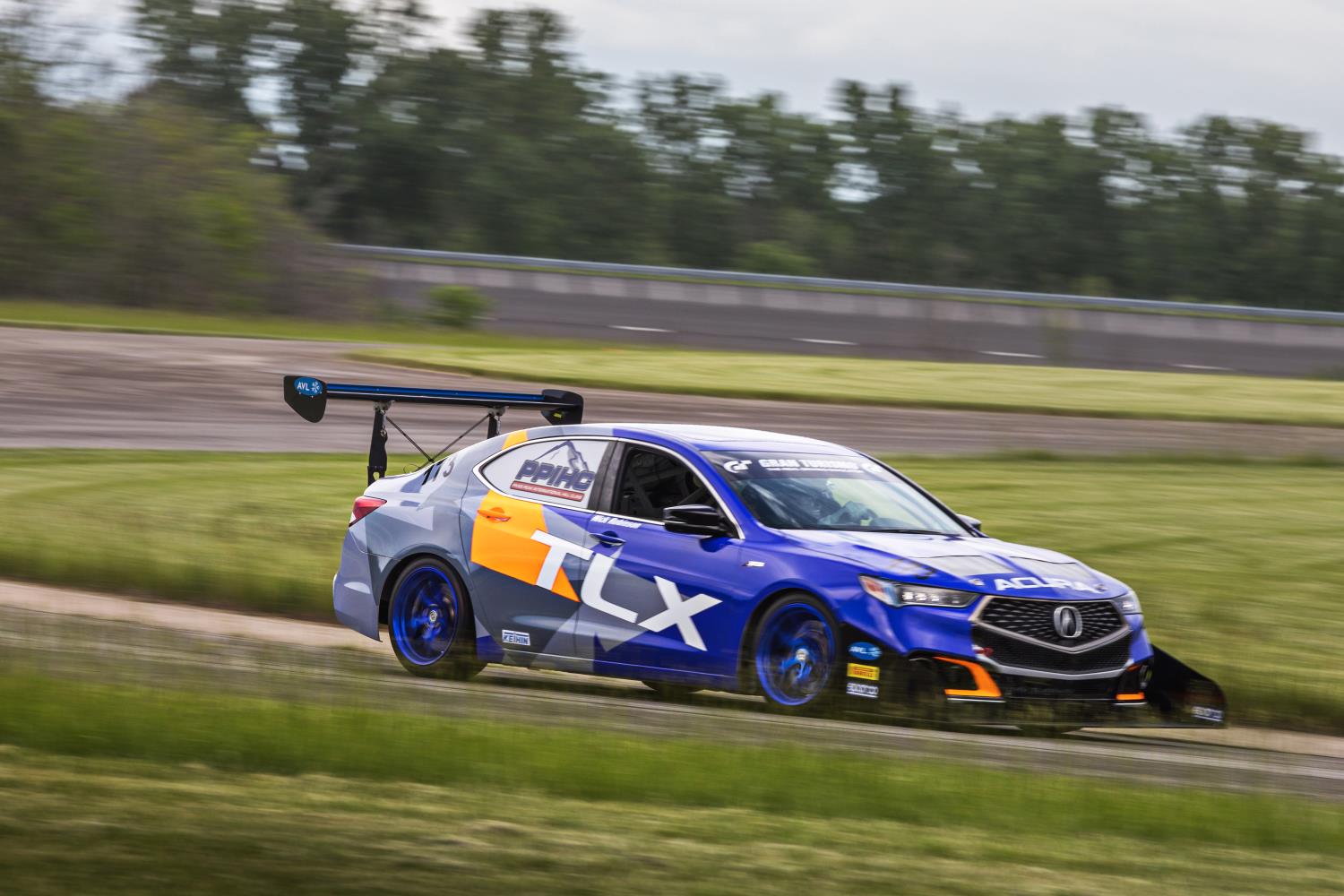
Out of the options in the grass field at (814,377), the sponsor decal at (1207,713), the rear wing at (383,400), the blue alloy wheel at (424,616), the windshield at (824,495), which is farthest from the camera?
the grass field at (814,377)

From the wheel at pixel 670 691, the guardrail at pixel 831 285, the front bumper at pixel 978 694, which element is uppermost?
the guardrail at pixel 831 285

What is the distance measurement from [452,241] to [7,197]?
107 feet

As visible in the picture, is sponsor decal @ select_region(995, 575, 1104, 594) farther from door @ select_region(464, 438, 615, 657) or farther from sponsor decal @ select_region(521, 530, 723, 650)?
door @ select_region(464, 438, 615, 657)

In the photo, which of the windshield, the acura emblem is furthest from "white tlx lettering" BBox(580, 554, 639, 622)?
the acura emblem

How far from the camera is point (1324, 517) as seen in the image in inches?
689

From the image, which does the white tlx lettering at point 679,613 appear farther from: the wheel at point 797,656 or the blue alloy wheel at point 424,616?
the blue alloy wheel at point 424,616

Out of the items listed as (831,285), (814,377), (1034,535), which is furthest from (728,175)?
(1034,535)

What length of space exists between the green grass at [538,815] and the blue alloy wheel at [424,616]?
106 inches

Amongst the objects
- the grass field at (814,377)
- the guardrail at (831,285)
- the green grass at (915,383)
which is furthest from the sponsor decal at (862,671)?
the guardrail at (831,285)

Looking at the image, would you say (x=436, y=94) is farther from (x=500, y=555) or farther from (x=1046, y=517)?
(x=500, y=555)

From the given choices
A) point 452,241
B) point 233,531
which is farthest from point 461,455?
point 452,241

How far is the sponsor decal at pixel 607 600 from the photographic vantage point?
8547mm

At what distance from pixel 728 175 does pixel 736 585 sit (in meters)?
79.4

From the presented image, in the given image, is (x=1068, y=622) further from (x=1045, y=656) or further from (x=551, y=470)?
(x=551, y=470)
